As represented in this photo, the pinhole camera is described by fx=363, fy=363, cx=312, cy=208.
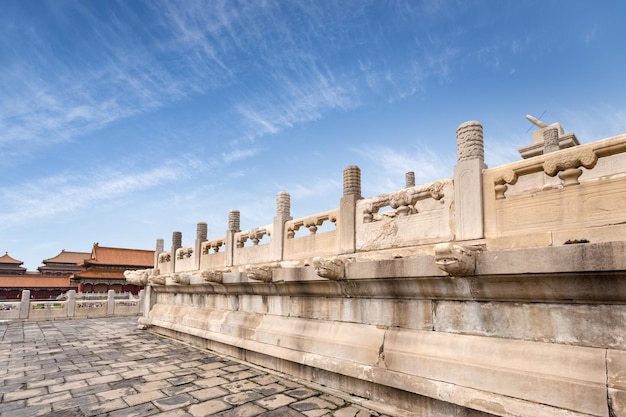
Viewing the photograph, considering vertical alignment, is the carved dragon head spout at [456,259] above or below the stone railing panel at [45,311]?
above

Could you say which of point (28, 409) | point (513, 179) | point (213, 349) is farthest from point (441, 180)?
point (213, 349)

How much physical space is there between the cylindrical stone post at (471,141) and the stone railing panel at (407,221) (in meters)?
0.45

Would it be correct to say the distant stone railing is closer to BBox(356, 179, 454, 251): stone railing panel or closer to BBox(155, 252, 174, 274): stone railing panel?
BBox(155, 252, 174, 274): stone railing panel

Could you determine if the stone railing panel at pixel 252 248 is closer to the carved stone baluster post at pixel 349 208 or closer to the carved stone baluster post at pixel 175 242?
the carved stone baluster post at pixel 349 208

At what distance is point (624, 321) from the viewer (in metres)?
3.33

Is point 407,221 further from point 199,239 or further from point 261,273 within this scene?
point 199,239

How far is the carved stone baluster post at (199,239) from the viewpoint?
1194 centimetres

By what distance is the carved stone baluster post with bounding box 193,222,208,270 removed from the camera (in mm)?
11938

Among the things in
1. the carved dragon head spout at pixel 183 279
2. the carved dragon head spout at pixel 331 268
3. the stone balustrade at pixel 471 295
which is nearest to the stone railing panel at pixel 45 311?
the carved dragon head spout at pixel 183 279

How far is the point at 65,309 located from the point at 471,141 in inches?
904

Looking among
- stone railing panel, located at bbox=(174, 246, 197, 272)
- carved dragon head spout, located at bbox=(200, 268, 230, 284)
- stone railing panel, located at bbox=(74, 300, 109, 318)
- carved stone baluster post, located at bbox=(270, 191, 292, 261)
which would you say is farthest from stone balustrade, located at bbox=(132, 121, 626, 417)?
stone railing panel, located at bbox=(74, 300, 109, 318)

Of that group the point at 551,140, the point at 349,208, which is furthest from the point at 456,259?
the point at 551,140

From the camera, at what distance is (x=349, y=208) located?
21.3 feet

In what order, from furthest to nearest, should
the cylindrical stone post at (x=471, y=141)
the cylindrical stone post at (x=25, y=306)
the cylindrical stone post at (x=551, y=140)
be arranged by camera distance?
the cylindrical stone post at (x=25, y=306)
the cylindrical stone post at (x=551, y=140)
the cylindrical stone post at (x=471, y=141)
